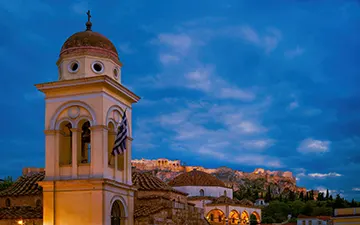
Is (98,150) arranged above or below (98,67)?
below

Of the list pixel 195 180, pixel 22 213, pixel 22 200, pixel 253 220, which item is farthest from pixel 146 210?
pixel 253 220

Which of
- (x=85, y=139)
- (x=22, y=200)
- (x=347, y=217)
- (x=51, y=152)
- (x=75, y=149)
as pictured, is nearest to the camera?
(x=75, y=149)

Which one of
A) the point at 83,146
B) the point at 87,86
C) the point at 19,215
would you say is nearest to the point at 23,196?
the point at 19,215

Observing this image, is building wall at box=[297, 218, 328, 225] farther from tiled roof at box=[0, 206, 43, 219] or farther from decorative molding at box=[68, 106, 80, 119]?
decorative molding at box=[68, 106, 80, 119]

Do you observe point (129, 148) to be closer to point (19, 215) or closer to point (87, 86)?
point (87, 86)

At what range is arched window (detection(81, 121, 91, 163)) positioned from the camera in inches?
811

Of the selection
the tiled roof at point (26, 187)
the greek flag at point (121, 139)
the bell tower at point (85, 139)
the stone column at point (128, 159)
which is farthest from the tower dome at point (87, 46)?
the tiled roof at point (26, 187)

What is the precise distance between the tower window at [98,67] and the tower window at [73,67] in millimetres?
632

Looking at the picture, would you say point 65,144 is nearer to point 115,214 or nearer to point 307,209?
point 115,214

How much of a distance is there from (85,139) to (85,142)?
9.5 inches

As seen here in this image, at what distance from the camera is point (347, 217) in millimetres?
29266

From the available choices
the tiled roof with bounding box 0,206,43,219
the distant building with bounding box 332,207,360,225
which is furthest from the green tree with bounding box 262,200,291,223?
the tiled roof with bounding box 0,206,43,219

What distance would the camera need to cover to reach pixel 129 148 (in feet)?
70.8

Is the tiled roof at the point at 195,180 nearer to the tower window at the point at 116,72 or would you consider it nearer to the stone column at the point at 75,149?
the tower window at the point at 116,72
